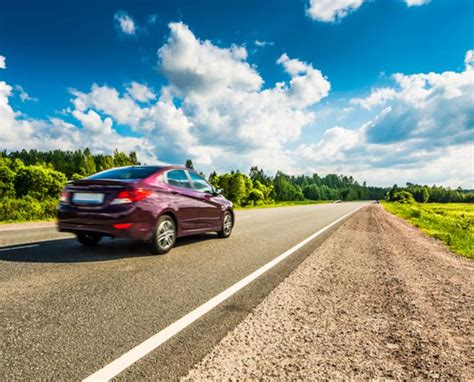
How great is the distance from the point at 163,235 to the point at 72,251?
1.73 m

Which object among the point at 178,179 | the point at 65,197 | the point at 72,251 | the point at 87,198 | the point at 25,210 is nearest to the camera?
the point at 87,198

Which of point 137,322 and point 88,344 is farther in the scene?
point 137,322

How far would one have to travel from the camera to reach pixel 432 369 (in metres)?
2.07

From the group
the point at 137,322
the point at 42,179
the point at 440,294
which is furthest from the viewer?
the point at 42,179

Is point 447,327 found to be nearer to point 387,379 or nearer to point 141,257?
point 387,379

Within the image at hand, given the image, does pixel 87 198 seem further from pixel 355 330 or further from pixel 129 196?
pixel 355 330

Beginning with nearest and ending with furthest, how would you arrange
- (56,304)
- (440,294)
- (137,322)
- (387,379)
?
(387,379)
(137,322)
(56,304)
(440,294)

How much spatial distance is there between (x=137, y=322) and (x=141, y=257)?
2.76 metres

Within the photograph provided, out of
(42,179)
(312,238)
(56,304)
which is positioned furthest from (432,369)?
(42,179)

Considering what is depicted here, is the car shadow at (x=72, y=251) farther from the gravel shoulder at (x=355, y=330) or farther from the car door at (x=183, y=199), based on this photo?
the gravel shoulder at (x=355, y=330)

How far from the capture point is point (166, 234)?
19.0 ft

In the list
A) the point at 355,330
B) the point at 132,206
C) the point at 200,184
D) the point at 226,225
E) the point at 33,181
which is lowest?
the point at 355,330

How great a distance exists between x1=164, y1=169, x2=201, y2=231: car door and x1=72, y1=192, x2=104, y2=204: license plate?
131 centimetres

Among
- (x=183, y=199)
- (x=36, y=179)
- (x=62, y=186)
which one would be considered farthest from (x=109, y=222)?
(x=36, y=179)
